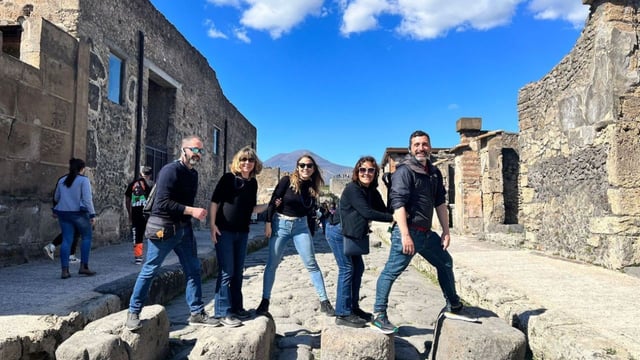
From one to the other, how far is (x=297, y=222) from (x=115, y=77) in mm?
6949

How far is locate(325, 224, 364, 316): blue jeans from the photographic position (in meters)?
3.50

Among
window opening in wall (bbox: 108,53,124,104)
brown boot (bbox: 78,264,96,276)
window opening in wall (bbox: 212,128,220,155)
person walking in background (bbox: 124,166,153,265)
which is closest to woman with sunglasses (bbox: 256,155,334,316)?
brown boot (bbox: 78,264,96,276)

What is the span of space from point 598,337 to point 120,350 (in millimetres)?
3044

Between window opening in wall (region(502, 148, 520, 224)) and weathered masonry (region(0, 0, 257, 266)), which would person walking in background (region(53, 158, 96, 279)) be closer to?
weathered masonry (region(0, 0, 257, 266))

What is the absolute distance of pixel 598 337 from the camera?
107 inches

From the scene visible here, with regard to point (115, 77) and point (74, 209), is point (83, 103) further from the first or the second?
point (74, 209)

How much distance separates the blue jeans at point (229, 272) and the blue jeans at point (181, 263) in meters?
0.19

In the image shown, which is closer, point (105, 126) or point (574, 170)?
point (574, 170)

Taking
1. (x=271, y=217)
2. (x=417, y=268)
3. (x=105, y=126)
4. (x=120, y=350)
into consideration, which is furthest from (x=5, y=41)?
(x=417, y=268)

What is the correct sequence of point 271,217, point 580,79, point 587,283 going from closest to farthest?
point 271,217, point 587,283, point 580,79

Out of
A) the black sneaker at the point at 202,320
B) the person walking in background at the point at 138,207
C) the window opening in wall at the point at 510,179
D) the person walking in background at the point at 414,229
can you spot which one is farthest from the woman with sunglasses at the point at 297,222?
the window opening in wall at the point at 510,179

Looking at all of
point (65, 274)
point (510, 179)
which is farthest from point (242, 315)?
point (510, 179)

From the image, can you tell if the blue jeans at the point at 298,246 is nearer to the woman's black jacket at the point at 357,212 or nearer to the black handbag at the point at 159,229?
the woman's black jacket at the point at 357,212

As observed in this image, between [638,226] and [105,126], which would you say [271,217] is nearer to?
[638,226]
